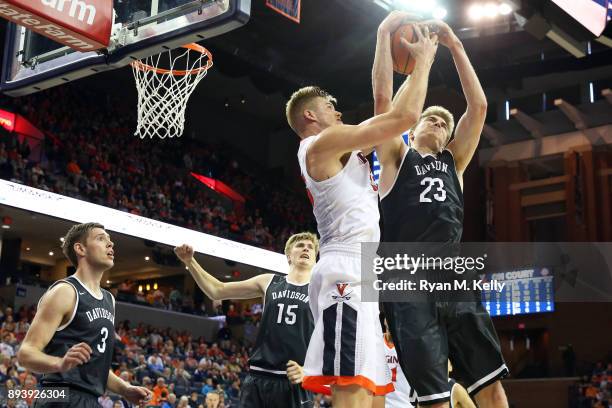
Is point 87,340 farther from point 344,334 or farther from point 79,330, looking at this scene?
point 344,334

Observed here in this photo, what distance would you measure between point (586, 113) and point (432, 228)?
19.8m

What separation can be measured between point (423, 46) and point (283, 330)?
2.73 m

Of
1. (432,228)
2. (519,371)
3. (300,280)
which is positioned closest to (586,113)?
(519,371)

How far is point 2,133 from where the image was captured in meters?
18.0

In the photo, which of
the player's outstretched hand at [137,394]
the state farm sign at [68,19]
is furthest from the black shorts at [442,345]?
the state farm sign at [68,19]

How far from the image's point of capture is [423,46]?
4047 millimetres

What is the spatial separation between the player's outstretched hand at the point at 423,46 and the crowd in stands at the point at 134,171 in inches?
549

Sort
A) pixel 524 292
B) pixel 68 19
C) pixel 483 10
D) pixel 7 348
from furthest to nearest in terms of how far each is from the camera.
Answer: pixel 524 292
pixel 483 10
pixel 7 348
pixel 68 19

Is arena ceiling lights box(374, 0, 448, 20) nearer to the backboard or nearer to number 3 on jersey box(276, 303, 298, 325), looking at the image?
the backboard

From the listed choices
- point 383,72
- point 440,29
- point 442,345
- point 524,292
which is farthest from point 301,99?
point 524,292

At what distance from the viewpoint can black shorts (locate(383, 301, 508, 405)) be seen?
391 centimetres

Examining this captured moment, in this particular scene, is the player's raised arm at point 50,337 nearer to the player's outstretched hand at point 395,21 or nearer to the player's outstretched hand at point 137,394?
the player's outstretched hand at point 137,394

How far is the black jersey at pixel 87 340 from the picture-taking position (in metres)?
4.64

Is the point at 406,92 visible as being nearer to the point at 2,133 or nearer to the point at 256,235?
the point at 2,133
